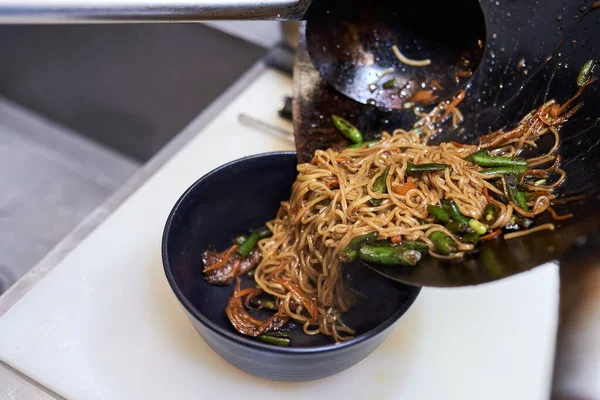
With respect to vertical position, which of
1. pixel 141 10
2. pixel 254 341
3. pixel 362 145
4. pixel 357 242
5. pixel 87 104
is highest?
pixel 141 10

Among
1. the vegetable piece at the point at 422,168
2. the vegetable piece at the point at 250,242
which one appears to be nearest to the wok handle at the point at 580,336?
the vegetable piece at the point at 422,168

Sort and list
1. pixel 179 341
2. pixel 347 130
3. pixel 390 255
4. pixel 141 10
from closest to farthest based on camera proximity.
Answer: pixel 141 10 → pixel 390 255 → pixel 179 341 → pixel 347 130

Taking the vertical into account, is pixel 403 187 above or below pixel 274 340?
above

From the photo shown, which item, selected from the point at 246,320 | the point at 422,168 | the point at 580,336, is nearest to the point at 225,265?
the point at 246,320

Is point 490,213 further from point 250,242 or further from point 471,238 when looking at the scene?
point 250,242

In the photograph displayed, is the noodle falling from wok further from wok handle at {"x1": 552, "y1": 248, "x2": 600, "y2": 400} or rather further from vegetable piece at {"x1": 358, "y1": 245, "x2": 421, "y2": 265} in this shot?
wok handle at {"x1": 552, "y1": 248, "x2": 600, "y2": 400}

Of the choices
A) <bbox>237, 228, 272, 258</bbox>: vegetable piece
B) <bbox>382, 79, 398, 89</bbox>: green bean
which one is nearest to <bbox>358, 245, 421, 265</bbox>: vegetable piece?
<bbox>237, 228, 272, 258</bbox>: vegetable piece
